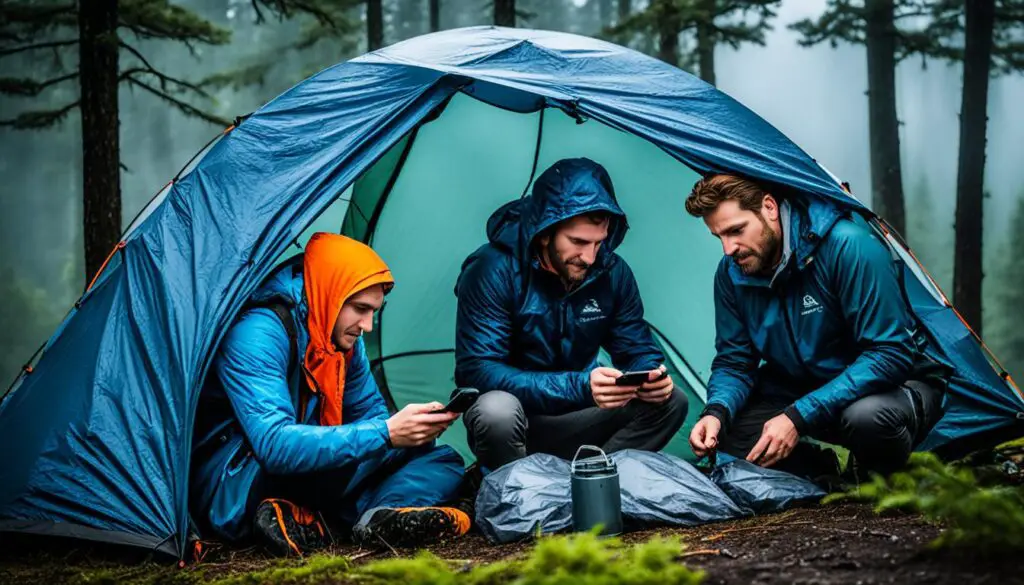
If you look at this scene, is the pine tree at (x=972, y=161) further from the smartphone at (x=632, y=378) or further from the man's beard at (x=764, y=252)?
the smartphone at (x=632, y=378)

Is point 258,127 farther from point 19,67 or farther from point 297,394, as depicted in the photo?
point 19,67

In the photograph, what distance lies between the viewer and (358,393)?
11.5 ft

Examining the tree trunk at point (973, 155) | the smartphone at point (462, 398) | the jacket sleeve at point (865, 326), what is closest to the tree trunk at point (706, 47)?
Result: the tree trunk at point (973, 155)

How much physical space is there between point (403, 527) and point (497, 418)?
561mm

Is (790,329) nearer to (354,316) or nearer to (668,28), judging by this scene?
(354,316)

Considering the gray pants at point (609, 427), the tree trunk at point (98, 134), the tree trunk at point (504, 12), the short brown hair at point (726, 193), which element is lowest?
the gray pants at point (609, 427)

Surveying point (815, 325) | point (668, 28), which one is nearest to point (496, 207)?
point (815, 325)

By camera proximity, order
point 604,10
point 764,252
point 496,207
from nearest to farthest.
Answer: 1. point 764,252
2. point 496,207
3. point 604,10

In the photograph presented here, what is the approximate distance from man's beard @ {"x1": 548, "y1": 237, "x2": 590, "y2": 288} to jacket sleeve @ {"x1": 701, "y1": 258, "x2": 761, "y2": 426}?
1.88 feet

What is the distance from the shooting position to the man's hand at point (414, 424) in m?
2.90

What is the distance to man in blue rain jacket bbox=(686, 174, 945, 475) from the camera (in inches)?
125

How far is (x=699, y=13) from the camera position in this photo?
9.58 metres

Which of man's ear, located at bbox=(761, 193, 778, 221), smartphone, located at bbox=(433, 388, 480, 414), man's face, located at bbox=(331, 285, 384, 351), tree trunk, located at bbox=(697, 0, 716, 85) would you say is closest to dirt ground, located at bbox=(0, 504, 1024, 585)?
smartphone, located at bbox=(433, 388, 480, 414)

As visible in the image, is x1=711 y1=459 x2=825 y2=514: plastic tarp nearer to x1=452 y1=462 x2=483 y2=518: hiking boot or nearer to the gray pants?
the gray pants
